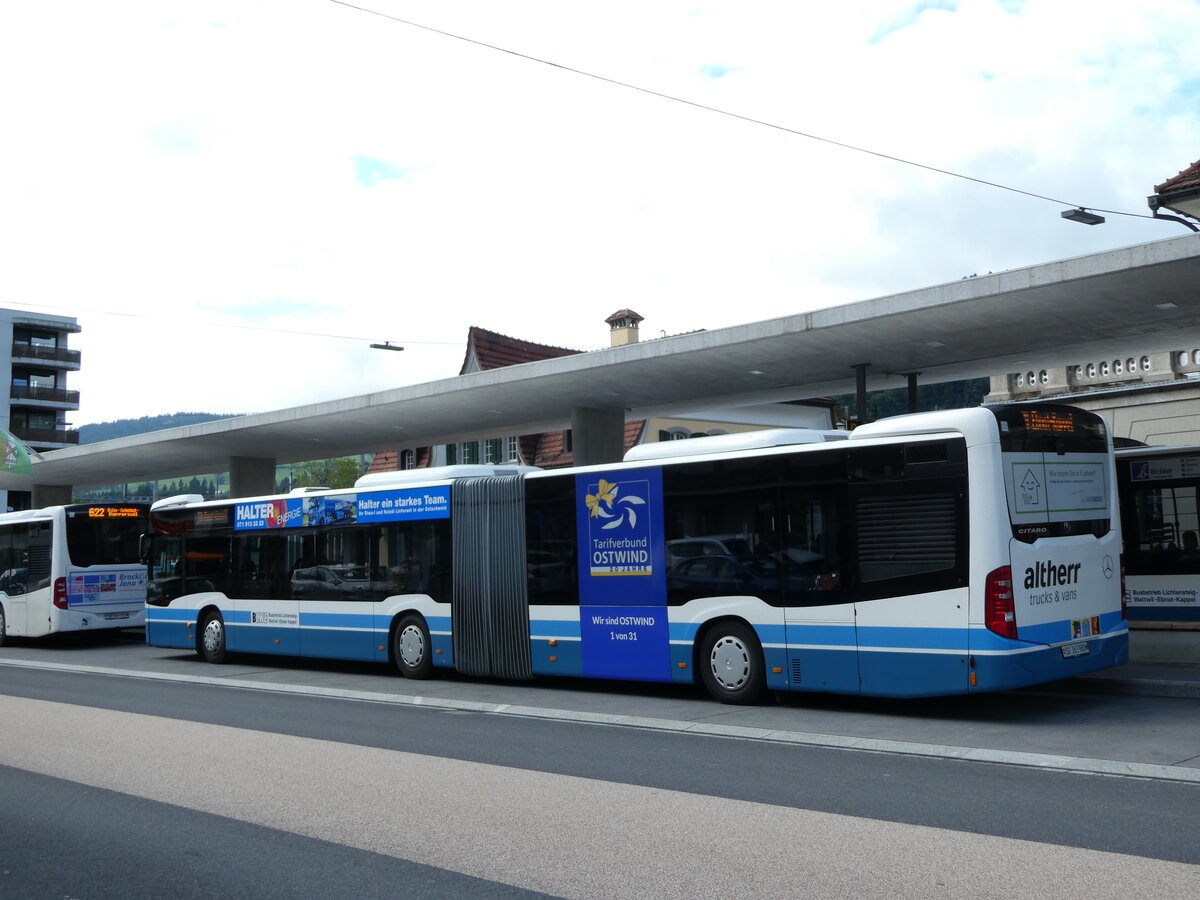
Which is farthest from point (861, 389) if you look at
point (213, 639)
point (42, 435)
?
point (42, 435)

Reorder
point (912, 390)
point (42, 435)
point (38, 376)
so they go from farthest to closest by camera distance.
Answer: point (38, 376)
point (42, 435)
point (912, 390)

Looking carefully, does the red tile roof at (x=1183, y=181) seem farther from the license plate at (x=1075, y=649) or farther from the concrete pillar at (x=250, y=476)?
the concrete pillar at (x=250, y=476)

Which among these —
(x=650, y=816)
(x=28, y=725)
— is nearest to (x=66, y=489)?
(x=28, y=725)

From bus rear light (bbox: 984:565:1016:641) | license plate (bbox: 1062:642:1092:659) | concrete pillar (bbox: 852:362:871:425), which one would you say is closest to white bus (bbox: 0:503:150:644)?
concrete pillar (bbox: 852:362:871:425)

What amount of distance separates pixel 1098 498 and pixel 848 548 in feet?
8.35

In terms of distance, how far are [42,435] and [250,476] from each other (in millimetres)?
70123

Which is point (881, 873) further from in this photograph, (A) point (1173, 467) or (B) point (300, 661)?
(B) point (300, 661)

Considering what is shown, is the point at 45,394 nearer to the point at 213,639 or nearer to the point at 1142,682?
the point at 213,639

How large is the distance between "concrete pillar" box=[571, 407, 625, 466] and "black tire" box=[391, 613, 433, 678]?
892cm

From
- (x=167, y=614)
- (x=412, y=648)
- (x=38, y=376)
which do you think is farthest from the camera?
(x=38, y=376)

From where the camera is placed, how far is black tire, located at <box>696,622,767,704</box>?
40.5ft

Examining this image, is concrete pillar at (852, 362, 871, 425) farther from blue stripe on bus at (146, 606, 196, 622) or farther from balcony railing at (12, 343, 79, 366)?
balcony railing at (12, 343, 79, 366)

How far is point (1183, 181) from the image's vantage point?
77.7 feet

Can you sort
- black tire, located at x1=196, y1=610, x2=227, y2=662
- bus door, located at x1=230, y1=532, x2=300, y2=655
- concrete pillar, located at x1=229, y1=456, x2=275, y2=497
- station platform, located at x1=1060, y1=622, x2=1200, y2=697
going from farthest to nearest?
concrete pillar, located at x1=229, y1=456, x2=275, y2=497 → black tire, located at x1=196, y1=610, x2=227, y2=662 → bus door, located at x1=230, y1=532, x2=300, y2=655 → station platform, located at x1=1060, y1=622, x2=1200, y2=697
